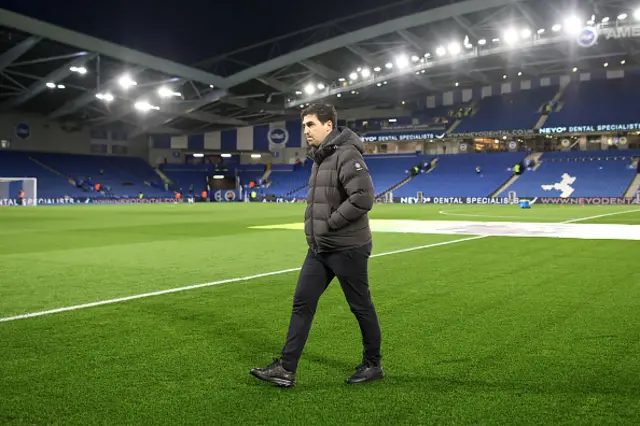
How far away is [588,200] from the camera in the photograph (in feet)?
179

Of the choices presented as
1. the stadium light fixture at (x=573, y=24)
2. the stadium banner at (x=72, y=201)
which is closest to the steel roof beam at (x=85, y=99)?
the stadium banner at (x=72, y=201)

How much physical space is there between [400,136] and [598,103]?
23208 mm

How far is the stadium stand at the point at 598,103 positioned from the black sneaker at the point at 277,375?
220 ft

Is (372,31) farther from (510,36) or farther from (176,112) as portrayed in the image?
(176,112)

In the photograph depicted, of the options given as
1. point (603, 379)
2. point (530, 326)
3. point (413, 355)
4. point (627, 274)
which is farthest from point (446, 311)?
point (627, 274)

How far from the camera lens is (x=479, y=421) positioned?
3951 millimetres

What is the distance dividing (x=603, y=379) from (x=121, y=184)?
2796 inches

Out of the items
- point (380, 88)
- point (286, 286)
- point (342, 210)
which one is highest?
point (380, 88)

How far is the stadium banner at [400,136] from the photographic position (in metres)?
74.5

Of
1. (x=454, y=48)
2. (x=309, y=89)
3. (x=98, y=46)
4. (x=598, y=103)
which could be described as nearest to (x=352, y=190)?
(x=98, y=46)

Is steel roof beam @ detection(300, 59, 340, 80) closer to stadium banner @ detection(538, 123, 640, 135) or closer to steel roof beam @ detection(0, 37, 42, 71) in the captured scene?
steel roof beam @ detection(0, 37, 42, 71)

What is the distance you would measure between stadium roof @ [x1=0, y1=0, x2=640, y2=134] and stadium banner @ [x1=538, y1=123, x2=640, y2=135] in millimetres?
6364

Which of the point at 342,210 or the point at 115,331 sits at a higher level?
the point at 342,210

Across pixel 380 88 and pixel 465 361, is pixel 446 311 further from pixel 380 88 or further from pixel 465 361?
pixel 380 88
